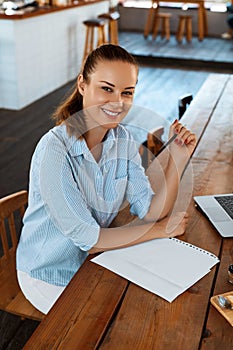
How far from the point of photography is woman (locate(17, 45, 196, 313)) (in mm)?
1443

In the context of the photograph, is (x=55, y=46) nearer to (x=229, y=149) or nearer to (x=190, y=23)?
(x=190, y=23)

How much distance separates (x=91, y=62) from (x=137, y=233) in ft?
1.77

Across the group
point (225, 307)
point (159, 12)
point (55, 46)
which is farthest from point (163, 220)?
point (159, 12)

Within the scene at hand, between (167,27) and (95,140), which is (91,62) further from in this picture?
(167,27)

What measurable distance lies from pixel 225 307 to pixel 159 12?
9106 mm

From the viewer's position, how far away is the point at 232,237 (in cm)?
150

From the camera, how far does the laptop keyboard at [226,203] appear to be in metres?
1.66

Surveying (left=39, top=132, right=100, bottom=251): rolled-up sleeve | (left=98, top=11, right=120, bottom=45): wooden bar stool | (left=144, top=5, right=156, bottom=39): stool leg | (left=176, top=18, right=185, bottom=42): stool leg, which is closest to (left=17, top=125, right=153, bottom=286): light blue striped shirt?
(left=39, top=132, right=100, bottom=251): rolled-up sleeve

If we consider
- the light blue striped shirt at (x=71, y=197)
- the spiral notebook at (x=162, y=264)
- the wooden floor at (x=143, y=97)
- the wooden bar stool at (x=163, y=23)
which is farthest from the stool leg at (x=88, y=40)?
the spiral notebook at (x=162, y=264)

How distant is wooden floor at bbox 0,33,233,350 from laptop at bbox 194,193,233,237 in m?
0.98

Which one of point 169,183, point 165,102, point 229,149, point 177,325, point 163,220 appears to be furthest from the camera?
point 165,102

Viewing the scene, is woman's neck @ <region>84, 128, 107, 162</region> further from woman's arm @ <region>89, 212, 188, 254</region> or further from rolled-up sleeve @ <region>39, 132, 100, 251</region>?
woman's arm @ <region>89, 212, 188, 254</region>

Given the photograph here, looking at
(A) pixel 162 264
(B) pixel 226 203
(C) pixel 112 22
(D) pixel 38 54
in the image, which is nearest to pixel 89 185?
(A) pixel 162 264

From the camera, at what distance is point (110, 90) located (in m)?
1.46
